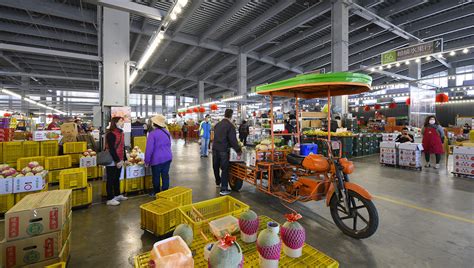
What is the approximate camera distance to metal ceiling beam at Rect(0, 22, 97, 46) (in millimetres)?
11375

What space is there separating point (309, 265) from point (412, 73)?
18.6 meters

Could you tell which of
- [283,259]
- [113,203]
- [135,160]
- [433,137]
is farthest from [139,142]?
[433,137]

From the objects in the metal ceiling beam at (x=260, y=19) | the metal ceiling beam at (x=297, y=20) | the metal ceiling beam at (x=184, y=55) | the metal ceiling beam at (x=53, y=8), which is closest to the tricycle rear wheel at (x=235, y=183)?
the metal ceiling beam at (x=260, y=19)

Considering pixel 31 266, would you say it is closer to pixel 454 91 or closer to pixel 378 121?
pixel 378 121

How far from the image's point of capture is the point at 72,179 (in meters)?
4.22

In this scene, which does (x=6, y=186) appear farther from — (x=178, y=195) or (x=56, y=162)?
(x=178, y=195)

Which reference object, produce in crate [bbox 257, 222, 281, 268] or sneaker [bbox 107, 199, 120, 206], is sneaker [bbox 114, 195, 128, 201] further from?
produce in crate [bbox 257, 222, 281, 268]

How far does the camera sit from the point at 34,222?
2.14 m

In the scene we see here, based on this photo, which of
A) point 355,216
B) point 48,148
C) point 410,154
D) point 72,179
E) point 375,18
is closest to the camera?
point 355,216

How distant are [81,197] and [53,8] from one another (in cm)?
965

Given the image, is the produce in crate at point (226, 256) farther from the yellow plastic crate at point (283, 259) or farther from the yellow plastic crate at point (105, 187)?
the yellow plastic crate at point (105, 187)

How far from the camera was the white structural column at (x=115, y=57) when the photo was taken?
22.6 feet

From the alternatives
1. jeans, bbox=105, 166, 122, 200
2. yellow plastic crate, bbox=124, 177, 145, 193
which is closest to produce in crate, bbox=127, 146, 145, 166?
yellow plastic crate, bbox=124, 177, 145, 193

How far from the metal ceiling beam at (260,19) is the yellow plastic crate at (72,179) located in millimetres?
9839
